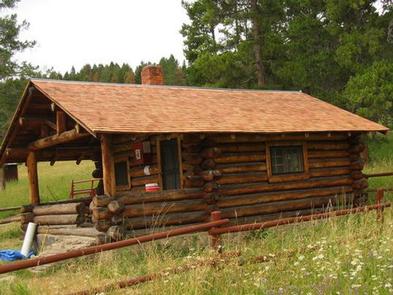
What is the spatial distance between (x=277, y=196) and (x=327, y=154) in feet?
7.89

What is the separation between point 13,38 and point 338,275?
96.9 feet

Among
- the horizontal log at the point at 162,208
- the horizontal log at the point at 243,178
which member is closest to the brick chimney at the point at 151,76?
the horizontal log at the point at 243,178

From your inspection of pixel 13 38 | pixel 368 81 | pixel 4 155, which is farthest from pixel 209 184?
pixel 13 38

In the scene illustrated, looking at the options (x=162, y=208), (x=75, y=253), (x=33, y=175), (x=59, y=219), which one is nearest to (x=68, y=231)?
(x=59, y=219)

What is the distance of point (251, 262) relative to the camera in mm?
7074

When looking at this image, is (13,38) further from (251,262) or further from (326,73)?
(251,262)

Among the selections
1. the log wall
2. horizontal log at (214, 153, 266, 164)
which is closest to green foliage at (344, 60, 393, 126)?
the log wall

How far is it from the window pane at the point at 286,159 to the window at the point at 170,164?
2.74m

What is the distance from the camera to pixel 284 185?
49.7ft

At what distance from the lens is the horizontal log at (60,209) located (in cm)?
1330

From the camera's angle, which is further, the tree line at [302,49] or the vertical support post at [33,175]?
the tree line at [302,49]

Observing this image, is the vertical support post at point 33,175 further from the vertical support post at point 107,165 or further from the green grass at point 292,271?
the green grass at point 292,271

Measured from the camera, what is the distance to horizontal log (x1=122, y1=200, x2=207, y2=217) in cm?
1238

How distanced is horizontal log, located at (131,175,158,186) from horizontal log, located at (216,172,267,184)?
1.73 meters
